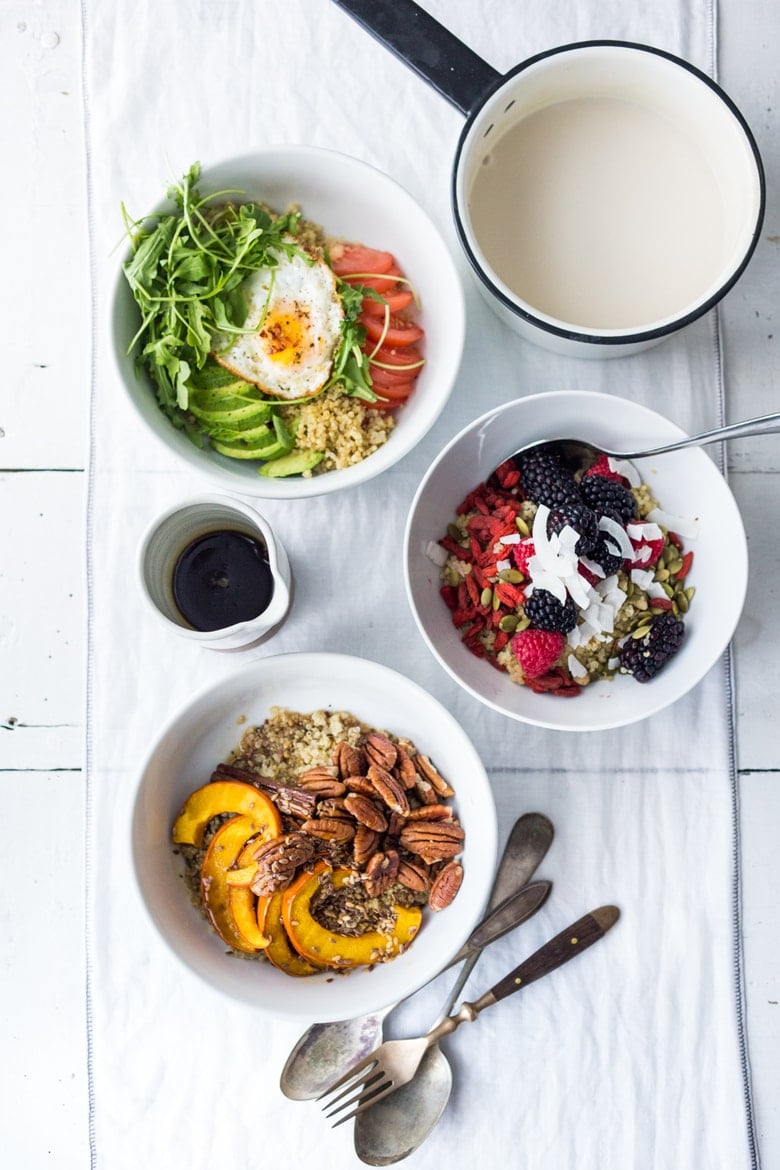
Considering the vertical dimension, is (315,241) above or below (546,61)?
below

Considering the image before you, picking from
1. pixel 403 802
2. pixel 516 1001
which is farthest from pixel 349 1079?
pixel 403 802

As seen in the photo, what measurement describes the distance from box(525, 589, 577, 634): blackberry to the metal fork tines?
0.57 meters

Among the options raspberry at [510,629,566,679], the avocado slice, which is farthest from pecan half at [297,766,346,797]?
the avocado slice

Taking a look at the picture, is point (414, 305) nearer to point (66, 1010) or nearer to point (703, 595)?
point (703, 595)

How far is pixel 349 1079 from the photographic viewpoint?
1.17m

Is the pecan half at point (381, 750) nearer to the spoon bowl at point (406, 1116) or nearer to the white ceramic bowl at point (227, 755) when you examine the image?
the white ceramic bowl at point (227, 755)

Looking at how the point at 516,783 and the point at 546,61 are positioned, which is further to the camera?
the point at 516,783

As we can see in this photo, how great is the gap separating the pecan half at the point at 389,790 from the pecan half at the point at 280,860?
0.33 ft

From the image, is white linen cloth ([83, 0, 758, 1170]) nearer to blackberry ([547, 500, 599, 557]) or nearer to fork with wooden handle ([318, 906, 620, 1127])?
fork with wooden handle ([318, 906, 620, 1127])

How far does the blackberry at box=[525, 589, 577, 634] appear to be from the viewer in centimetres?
102

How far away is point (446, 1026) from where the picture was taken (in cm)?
118

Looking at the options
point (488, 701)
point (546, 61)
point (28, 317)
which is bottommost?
point (488, 701)

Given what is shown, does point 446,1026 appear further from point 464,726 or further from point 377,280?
point 377,280

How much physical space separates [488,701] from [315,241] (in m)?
0.62
